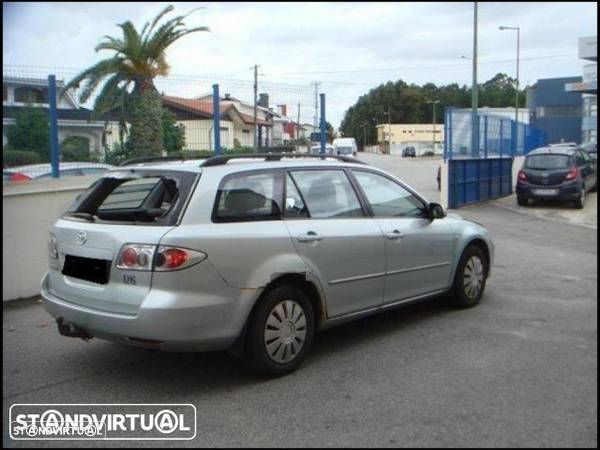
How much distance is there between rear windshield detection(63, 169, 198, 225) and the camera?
4249mm

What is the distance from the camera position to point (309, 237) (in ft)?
15.3

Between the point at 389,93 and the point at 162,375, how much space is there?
99598 millimetres

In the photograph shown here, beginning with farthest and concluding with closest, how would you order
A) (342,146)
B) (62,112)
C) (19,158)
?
1. (342,146)
2. (62,112)
3. (19,158)

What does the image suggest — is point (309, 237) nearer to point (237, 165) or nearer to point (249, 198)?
point (249, 198)

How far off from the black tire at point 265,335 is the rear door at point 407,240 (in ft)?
3.40

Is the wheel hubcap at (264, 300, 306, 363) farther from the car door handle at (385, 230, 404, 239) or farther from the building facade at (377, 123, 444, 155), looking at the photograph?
the building facade at (377, 123, 444, 155)

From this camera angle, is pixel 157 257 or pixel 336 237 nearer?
pixel 157 257

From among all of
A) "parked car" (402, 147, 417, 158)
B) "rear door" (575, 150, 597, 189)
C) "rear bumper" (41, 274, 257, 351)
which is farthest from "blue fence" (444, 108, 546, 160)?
"parked car" (402, 147, 417, 158)

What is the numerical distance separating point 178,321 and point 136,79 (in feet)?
33.9

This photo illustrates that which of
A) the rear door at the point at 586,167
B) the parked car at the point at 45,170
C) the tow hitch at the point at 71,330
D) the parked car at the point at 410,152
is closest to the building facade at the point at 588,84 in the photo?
the rear door at the point at 586,167

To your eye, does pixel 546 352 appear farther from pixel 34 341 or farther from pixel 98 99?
pixel 98 99

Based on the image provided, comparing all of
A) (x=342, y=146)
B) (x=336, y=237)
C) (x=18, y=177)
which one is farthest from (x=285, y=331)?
(x=342, y=146)

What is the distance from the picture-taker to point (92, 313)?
13.7 ft

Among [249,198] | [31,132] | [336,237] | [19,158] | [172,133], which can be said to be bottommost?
[336,237]
